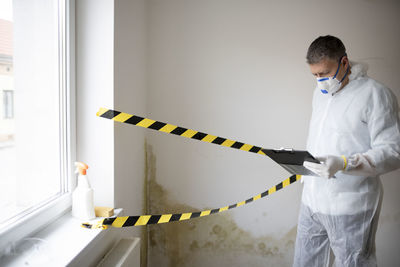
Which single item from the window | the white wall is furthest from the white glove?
the window

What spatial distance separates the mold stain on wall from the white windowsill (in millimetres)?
900

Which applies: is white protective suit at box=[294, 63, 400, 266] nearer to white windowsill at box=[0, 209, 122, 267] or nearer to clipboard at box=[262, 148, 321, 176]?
clipboard at box=[262, 148, 321, 176]

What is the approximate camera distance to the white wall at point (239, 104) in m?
2.16

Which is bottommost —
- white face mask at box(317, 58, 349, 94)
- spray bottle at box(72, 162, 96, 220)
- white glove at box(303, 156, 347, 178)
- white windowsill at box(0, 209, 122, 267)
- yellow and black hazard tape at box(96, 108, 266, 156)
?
white windowsill at box(0, 209, 122, 267)

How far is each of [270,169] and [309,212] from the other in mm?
591

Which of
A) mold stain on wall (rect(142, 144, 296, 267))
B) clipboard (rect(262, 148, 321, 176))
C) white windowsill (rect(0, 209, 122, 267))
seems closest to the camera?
white windowsill (rect(0, 209, 122, 267))

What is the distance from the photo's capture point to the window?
1188 mm

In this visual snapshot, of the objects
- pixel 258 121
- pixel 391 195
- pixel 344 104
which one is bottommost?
pixel 391 195

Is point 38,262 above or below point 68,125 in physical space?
below

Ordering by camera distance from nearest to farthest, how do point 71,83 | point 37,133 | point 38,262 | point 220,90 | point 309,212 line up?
1. point 38,262
2. point 37,133
3. point 71,83
4. point 309,212
5. point 220,90

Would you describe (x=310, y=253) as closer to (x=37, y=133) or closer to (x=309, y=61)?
(x=309, y=61)

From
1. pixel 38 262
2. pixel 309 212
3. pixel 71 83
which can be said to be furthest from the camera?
pixel 309 212

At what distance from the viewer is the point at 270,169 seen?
230 centimetres

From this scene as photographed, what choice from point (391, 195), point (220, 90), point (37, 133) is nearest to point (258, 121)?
point (220, 90)
